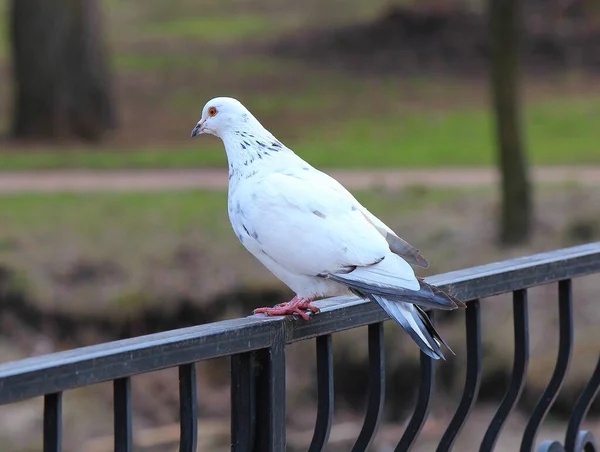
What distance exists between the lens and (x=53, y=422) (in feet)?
6.72

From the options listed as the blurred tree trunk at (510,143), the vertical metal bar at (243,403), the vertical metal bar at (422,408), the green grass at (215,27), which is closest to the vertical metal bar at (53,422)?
the vertical metal bar at (243,403)

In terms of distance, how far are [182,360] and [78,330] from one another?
735 cm

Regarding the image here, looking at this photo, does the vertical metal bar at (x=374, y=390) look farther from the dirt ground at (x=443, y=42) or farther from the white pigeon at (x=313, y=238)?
the dirt ground at (x=443, y=42)

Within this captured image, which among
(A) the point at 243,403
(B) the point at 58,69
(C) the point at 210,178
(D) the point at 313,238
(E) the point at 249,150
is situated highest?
(B) the point at 58,69

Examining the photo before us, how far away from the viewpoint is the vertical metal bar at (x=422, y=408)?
9.09 ft

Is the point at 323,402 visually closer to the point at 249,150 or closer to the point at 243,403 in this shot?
the point at 243,403

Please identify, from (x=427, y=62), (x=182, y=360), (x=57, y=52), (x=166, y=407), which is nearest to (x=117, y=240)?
(x=166, y=407)

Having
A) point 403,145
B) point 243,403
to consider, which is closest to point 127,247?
point 403,145

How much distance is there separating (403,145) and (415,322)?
12564 mm

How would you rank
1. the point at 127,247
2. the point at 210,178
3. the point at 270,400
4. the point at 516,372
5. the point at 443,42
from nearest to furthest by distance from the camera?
the point at 270,400
the point at 516,372
the point at 127,247
the point at 210,178
the point at 443,42

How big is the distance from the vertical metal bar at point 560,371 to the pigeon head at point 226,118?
1.00 meters

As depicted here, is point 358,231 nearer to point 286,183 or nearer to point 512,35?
point 286,183

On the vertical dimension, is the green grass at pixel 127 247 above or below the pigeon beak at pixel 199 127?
below

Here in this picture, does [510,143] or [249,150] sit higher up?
[249,150]
